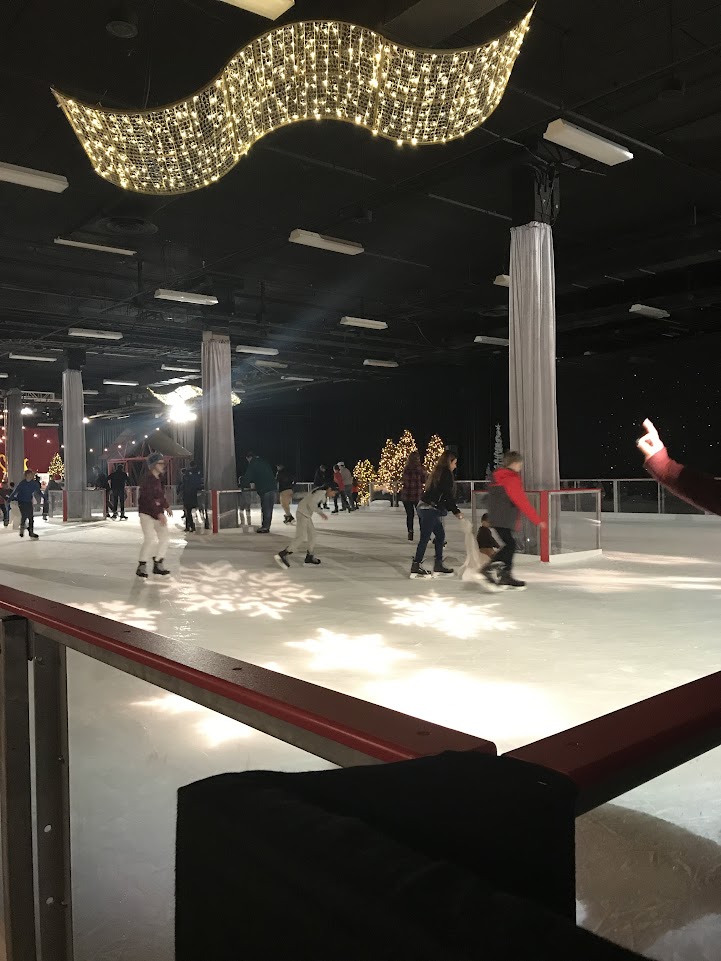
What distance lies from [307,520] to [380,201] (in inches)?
164

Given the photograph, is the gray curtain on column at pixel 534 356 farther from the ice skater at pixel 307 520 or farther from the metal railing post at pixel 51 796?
the metal railing post at pixel 51 796

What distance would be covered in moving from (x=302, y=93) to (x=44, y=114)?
420 cm

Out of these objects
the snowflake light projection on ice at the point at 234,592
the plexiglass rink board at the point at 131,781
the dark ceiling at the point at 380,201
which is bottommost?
the snowflake light projection on ice at the point at 234,592

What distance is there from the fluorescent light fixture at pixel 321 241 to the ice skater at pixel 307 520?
3.85 m

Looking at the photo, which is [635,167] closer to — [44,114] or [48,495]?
[44,114]

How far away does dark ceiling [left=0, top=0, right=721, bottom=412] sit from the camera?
623 centimetres

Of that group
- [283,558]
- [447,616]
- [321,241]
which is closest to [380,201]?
[321,241]

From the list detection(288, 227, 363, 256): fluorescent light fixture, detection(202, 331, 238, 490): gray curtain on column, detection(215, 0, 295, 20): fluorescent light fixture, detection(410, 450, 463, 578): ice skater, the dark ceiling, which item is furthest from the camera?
detection(202, 331, 238, 490): gray curtain on column

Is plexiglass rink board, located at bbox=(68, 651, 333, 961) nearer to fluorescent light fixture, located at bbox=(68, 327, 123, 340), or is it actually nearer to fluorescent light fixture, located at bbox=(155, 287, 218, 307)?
fluorescent light fixture, located at bbox=(155, 287, 218, 307)

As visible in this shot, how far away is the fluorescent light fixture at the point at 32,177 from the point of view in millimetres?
8195

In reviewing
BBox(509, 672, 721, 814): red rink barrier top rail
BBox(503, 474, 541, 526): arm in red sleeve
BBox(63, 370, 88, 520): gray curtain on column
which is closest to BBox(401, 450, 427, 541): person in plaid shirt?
BBox(503, 474, 541, 526): arm in red sleeve

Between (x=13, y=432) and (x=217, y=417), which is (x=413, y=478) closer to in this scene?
(x=217, y=417)

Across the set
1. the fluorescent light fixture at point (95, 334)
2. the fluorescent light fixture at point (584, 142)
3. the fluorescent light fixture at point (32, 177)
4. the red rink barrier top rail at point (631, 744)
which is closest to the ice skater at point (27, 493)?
the fluorescent light fixture at point (95, 334)

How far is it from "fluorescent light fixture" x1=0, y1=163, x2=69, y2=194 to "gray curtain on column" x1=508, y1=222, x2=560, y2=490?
5.35 meters
